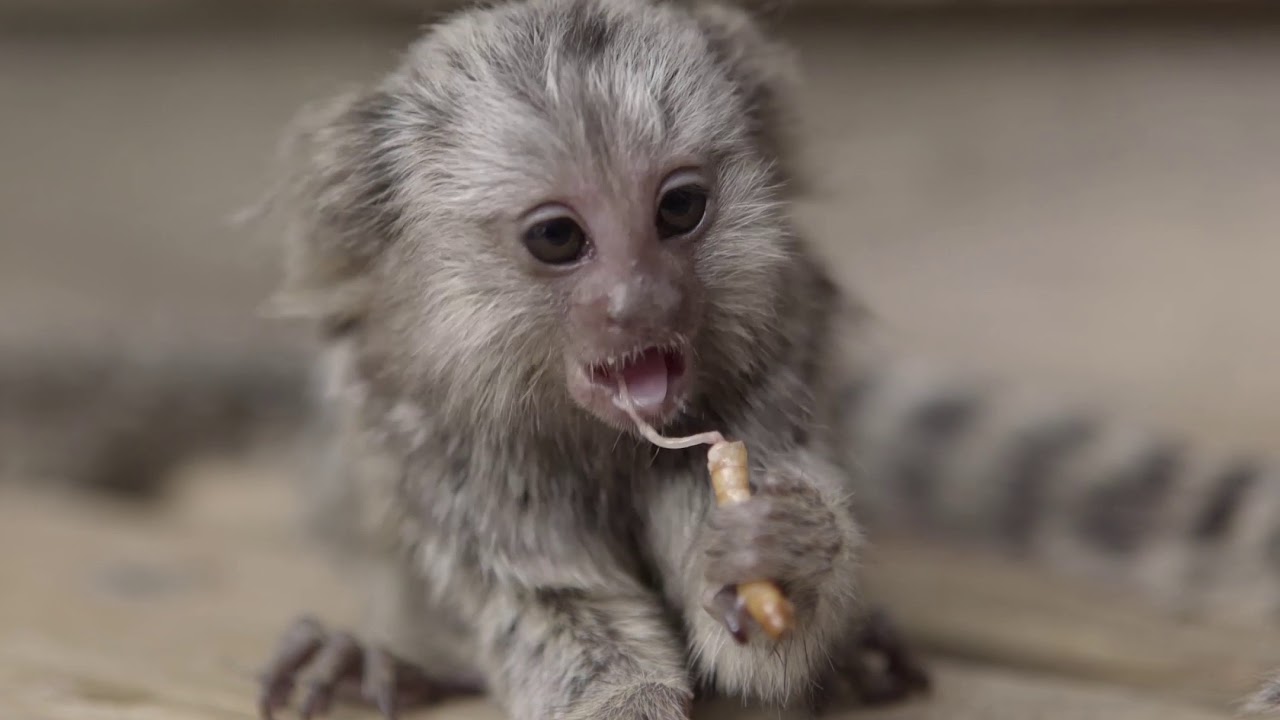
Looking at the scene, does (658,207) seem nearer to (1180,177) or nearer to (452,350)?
(452,350)

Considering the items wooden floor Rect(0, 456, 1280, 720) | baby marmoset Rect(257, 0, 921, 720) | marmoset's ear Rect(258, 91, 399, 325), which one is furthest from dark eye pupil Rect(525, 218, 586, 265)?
wooden floor Rect(0, 456, 1280, 720)

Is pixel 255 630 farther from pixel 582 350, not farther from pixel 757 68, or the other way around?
pixel 757 68

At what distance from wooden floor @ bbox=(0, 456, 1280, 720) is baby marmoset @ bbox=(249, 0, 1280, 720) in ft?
0.55

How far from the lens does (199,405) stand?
3.52 meters

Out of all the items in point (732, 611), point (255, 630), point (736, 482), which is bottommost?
point (255, 630)

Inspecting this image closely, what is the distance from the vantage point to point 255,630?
2.46 metres

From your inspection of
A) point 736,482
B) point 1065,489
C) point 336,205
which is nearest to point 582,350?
point 736,482

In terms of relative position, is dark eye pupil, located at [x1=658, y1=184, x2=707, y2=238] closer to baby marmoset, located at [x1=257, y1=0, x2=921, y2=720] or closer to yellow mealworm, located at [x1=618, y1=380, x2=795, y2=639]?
baby marmoset, located at [x1=257, y1=0, x2=921, y2=720]

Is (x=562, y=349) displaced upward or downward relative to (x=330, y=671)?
upward

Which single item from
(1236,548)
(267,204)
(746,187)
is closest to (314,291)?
(267,204)

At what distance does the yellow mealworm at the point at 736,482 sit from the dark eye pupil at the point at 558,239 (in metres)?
0.17

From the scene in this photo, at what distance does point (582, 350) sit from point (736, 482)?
25 cm

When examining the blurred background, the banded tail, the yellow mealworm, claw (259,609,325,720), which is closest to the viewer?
the yellow mealworm

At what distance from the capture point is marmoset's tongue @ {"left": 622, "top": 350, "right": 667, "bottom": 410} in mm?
1740
